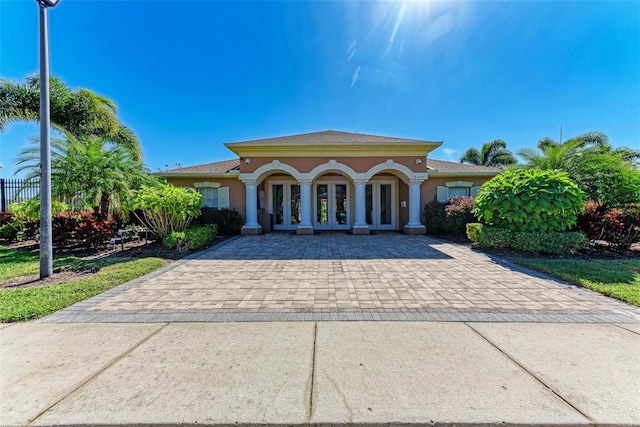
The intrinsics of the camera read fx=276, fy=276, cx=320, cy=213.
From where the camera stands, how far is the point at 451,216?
12094mm

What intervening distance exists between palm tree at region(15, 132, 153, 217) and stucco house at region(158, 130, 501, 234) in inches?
203

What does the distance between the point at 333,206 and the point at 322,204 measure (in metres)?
0.66

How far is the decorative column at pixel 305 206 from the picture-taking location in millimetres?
13906

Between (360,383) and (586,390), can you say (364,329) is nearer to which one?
(360,383)

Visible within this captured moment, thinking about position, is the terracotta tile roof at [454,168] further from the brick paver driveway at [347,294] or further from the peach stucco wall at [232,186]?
the peach stucco wall at [232,186]

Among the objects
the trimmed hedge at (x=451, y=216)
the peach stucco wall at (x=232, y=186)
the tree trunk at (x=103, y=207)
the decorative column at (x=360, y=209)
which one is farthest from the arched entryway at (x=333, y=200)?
the tree trunk at (x=103, y=207)

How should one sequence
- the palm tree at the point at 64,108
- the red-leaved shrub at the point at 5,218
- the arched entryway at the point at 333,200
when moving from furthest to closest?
the arched entryway at the point at 333,200
the palm tree at the point at 64,108
the red-leaved shrub at the point at 5,218

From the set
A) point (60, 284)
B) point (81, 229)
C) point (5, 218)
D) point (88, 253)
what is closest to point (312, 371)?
point (60, 284)

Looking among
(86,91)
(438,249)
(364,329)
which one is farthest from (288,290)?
(86,91)

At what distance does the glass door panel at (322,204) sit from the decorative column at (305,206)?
2.07 meters

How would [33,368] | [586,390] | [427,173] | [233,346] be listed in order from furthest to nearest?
[427,173], [233,346], [33,368], [586,390]

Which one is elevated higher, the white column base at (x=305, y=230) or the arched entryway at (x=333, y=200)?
the arched entryway at (x=333, y=200)

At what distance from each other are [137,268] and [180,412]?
5.84 metres

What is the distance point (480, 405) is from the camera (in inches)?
88.7
